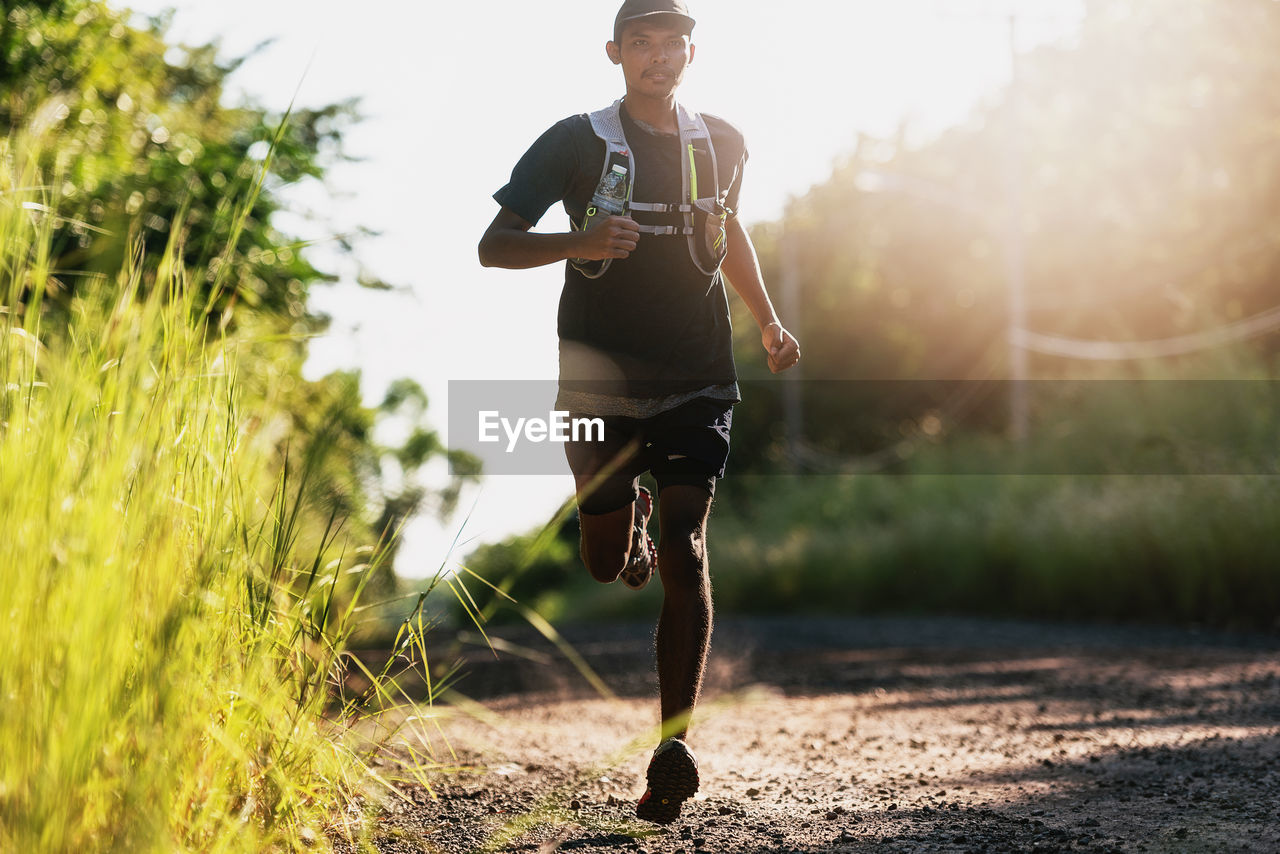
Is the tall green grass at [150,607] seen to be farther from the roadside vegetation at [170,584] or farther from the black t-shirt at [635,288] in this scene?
the black t-shirt at [635,288]

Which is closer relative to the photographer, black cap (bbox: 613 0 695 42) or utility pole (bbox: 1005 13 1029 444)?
black cap (bbox: 613 0 695 42)

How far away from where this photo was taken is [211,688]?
258cm

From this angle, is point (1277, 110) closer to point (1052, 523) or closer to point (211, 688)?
point (1052, 523)

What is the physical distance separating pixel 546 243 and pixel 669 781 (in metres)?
1.46

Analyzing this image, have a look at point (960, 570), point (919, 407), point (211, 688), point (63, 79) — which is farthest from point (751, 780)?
point (919, 407)

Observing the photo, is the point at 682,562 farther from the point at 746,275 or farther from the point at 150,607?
the point at 150,607

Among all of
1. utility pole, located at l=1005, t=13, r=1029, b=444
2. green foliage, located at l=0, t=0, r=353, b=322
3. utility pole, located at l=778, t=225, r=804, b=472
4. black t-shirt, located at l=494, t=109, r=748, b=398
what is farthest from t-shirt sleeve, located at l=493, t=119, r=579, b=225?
utility pole, located at l=778, t=225, r=804, b=472

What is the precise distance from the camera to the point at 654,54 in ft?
12.5

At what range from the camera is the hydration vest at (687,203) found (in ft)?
12.3

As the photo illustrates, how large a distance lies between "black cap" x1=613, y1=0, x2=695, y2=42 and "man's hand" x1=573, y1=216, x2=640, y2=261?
0.67 m

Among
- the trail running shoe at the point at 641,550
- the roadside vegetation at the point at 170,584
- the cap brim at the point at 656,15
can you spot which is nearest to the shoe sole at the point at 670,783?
the roadside vegetation at the point at 170,584

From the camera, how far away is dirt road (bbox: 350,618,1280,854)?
3.26 m

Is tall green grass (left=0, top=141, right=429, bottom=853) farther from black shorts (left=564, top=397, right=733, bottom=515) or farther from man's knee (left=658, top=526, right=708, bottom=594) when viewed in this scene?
black shorts (left=564, top=397, right=733, bottom=515)

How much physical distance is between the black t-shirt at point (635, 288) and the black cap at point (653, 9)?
0.28m
